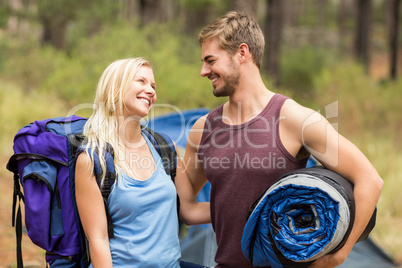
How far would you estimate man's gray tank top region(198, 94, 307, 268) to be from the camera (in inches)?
92.1

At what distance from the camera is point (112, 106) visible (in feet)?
7.75

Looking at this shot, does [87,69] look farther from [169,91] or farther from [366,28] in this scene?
[366,28]

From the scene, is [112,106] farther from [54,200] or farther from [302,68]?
[302,68]

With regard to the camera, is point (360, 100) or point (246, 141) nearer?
point (246, 141)

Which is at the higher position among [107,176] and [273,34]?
[273,34]

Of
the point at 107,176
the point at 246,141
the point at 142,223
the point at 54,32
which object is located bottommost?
the point at 142,223

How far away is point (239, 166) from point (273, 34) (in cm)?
1081

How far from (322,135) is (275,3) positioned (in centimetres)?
1073

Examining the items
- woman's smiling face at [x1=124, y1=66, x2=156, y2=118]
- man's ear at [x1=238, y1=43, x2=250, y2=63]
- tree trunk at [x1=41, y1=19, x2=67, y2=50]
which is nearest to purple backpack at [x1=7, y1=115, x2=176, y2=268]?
woman's smiling face at [x1=124, y1=66, x2=156, y2=118]

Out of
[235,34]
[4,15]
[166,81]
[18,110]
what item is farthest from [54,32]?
[235,34]

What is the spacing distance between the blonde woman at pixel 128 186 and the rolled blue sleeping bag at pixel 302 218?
1.48 ft

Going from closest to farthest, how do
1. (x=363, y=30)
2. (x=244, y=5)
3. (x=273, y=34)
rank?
(x=244, y=5) < (x=273, y=34) < (x=363, y=30)

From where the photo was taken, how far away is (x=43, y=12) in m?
14.6

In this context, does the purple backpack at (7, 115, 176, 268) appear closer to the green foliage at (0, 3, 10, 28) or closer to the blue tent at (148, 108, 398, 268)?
the blue tent at (148, 108, 398, 268)
